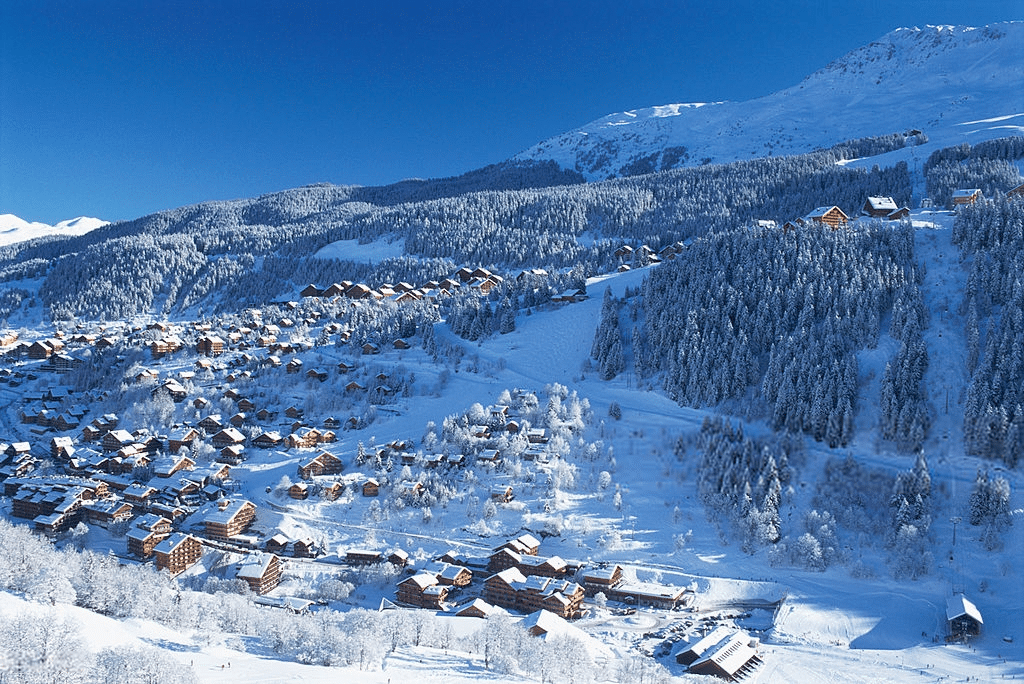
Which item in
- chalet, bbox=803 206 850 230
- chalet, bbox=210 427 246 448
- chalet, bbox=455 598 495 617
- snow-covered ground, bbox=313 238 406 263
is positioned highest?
snow-covered ground, bbox=313 238 406 263

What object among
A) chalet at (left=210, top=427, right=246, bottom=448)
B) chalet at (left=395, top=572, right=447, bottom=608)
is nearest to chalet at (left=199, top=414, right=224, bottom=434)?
chalet at (left=210, top=427, right=246, bottom=448)

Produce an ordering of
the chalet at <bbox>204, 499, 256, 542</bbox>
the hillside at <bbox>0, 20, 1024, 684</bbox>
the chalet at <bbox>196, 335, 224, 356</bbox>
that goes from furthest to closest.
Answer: the chalet at <bbox>196, 335, 224, 356</bbox>
the chalet at <bbox>204, 499, 256, 542</bbox>
the hillside at <bbox>0, 20, 1024, 684</bbox>

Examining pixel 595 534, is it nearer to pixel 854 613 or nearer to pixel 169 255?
pixel 854 613

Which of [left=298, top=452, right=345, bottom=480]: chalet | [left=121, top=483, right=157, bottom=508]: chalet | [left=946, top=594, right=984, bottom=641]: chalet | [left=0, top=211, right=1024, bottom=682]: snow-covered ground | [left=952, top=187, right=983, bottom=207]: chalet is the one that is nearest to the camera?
[left=0, top=211, right=1024, bottom=682]: snow-covered ground


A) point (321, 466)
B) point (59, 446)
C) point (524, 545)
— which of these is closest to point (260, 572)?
point (321, 466)

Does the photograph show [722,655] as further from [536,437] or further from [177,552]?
[177,552]

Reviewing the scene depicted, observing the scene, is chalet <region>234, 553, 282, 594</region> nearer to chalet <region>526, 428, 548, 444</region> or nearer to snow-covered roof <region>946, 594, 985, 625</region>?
chalet <region>526, 428, 548, 444</region>

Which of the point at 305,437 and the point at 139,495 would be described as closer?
the point at 139,495
